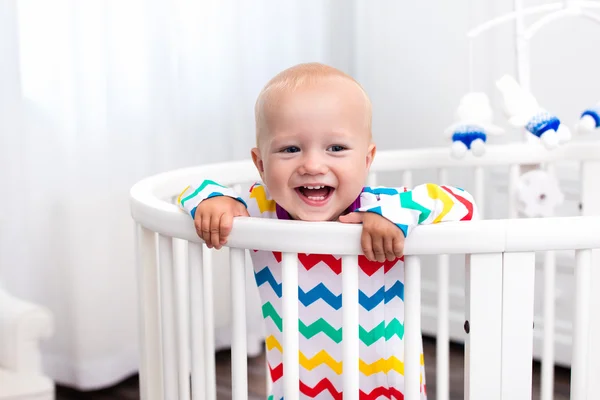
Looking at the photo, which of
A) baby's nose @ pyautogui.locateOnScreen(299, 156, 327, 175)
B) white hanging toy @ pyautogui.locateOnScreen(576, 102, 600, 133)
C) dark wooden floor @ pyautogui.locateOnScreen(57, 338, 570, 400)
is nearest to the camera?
baby's nose @ pyautogui.locateOnScreen(299, 156, 327, 175)

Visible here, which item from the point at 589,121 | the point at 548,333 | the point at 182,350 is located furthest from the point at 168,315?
the point at 589,121

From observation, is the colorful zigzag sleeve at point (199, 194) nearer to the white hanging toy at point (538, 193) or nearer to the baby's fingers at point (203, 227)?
the baby's fingers at point (203, 227)

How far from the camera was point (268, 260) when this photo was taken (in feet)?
3.48

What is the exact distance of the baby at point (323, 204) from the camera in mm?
965

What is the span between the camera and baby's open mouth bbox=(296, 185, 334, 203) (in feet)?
3.25

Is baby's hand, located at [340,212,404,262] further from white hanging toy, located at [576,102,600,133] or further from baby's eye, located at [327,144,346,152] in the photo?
white hanging toy, located at [576,102,600,133]

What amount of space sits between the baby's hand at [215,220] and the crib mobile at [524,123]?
595mm

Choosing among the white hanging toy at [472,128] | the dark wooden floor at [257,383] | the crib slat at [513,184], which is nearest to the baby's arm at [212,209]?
the white hanging toy at [472,128]

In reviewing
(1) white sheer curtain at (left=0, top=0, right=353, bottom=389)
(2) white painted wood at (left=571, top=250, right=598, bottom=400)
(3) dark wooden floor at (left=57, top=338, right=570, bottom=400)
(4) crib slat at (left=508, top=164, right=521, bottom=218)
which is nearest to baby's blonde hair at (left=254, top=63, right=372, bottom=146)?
(2) white painted wood at (left=571, top=250, right=598, bottom=400)

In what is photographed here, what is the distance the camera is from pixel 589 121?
1350mm

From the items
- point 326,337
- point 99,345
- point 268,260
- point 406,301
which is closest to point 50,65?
point 99,345

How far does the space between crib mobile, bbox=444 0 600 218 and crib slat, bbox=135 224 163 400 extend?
593mm

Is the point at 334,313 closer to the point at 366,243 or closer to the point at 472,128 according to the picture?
the point at 366,243

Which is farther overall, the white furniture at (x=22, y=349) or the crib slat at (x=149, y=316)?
the white furniture at (x=22, y=349)
